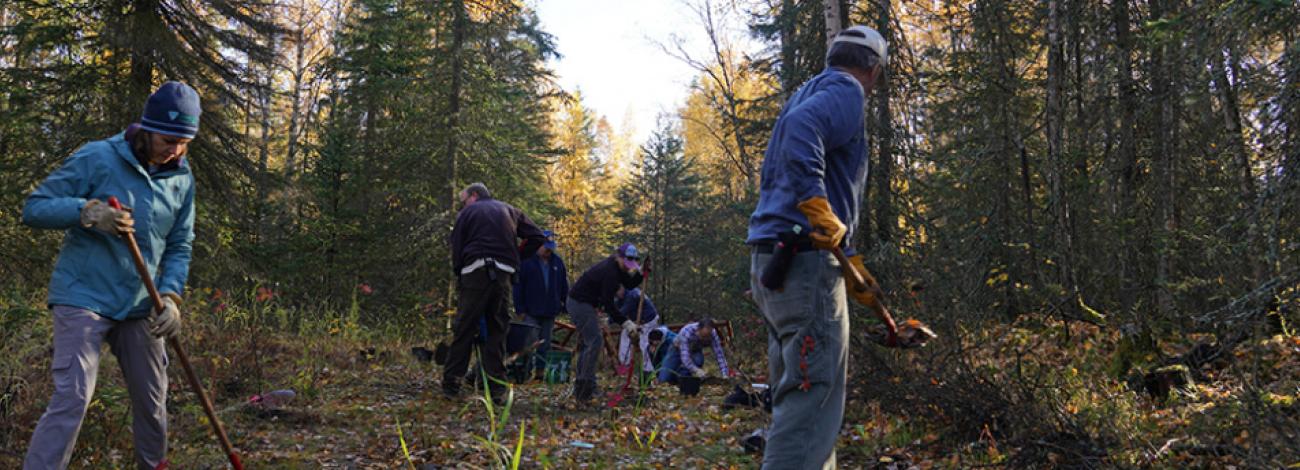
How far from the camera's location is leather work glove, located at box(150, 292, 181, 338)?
11.4 feet

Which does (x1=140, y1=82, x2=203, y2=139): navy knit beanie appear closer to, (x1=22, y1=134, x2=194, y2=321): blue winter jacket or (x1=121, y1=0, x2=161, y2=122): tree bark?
(x1=22, y1=134, x2=194, y2=321): blue winter jacket

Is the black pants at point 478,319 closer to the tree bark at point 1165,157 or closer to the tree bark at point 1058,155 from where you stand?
the tree bark at point 1058,155

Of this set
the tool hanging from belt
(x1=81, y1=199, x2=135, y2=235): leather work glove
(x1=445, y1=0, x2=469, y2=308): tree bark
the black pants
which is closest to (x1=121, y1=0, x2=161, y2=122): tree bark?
the black pants

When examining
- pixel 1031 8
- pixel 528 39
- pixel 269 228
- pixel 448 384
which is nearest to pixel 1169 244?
pixel 1031 8

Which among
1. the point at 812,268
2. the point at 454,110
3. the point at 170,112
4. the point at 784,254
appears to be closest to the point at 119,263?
the point at 170,112

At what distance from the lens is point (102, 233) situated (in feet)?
11.2

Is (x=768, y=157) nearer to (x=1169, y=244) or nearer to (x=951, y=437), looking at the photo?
(x=951, y=437)

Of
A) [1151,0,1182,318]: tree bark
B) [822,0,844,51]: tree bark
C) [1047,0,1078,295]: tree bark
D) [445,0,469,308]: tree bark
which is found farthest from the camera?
[445,0,469,308]: tree bark

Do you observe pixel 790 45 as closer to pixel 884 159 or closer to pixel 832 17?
pixel 884 159

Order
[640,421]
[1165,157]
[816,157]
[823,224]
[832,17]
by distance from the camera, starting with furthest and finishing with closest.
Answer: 1. [832,17]
2. [1165,157]
3. [640,421]
4. [816,157]
5. [823,224]

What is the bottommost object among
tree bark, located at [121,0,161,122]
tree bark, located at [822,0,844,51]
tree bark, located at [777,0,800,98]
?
tree bark, located at [121,0,161,122]

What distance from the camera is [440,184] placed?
51.1ft

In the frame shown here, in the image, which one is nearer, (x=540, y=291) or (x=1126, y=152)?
(x=1126, y=152)

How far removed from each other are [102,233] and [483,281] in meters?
3.83
